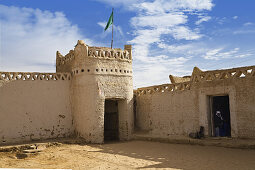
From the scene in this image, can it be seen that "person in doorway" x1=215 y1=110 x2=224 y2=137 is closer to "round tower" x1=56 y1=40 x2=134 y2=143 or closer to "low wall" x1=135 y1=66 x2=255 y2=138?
"low wall" x1=135 y1=66 x2=255 y2=138

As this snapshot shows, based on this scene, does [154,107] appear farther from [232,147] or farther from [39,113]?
[39,113]

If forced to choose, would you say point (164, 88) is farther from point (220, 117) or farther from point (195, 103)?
point (220, 117)

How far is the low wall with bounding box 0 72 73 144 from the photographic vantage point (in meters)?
10.8

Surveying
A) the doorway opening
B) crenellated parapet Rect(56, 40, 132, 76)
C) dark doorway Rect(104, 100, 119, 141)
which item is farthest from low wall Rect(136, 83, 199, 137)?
crenellated parapet Rect(56, 40, 132, 76)

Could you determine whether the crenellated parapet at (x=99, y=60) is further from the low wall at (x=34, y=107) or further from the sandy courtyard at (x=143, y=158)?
the sandy courtyard at (x=143, y=158)

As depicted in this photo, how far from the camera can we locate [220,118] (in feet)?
34.7

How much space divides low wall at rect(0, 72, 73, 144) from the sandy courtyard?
5.48 ft

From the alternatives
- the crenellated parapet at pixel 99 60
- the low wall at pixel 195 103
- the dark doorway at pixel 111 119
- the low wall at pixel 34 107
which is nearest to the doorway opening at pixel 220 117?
the low wall at pixel 195 103

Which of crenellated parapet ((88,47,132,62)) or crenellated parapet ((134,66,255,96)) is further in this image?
crenellated parapet ((88,47,132,62))

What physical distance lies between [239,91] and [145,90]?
538 centimetres

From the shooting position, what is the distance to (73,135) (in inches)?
479

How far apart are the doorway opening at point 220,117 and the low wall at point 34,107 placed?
6713 millimetres

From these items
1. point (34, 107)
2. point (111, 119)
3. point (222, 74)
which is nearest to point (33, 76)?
point (34, 107)

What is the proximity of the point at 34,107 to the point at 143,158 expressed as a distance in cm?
610
